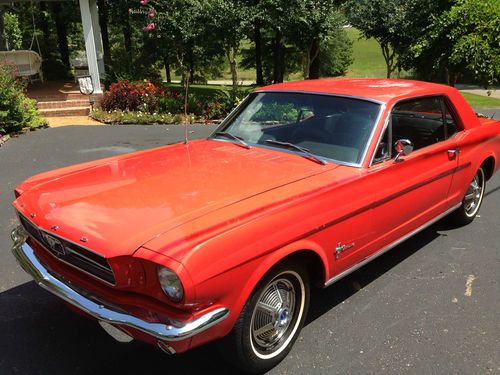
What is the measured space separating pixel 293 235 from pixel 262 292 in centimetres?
37

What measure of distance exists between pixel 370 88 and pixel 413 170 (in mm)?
791

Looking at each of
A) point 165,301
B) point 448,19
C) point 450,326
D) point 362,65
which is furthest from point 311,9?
point 362,65

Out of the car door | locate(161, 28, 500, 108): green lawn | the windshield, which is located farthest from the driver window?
locate(161, 28, 500, 108): green lawn

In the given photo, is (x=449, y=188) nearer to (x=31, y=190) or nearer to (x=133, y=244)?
(x=133, y=244)

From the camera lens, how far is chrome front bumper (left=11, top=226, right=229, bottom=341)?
210 cm

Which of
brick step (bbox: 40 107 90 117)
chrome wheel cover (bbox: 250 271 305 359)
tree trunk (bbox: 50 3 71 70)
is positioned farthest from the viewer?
tree trunk (bbox: 50 3 71 70)

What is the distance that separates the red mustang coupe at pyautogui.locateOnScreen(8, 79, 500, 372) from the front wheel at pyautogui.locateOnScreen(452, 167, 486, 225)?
0.54 metres

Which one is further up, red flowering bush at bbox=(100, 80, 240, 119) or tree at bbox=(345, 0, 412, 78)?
tree at bbox=(345, 0, 412, 78)

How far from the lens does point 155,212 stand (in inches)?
96.7

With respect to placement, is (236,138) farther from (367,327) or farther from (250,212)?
(367,327)

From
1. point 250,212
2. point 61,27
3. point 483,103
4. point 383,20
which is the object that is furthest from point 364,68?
point 250,212

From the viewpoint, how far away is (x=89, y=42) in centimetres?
1293

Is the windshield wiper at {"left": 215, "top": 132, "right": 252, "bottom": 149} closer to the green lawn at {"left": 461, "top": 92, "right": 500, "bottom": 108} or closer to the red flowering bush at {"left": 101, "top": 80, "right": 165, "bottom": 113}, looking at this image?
the red flowering bush at {"left": 101, "top": 80, "right": 165, "bottom": 113}

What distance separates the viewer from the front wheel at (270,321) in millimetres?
2469
